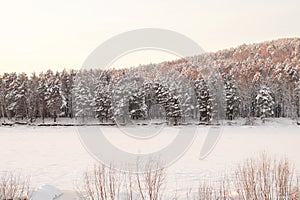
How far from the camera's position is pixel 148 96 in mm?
51500

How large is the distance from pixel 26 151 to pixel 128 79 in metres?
30.9

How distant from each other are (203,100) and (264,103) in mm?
8155

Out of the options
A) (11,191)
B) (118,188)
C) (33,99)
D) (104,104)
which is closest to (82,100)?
(104,104)

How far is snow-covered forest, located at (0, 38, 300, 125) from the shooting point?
160 feet

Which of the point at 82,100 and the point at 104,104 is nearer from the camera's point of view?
the point at 104,104

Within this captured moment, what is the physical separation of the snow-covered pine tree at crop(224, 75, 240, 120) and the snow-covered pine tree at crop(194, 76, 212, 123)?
314 cm

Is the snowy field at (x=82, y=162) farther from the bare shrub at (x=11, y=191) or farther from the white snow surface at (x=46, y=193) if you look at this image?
the bare shrub at (x=11, y=191)

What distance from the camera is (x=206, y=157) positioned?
821 inches

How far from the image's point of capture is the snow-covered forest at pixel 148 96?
48688mm

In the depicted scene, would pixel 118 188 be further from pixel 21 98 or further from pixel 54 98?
pixel 21 98

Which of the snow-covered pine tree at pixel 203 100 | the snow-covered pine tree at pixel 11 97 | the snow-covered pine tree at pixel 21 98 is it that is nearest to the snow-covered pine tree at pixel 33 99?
the snow-covered pine tree at pixel 21 98

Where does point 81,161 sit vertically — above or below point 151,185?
below

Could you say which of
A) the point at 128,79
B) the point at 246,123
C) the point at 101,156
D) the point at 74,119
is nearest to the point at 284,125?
the point at 246,123

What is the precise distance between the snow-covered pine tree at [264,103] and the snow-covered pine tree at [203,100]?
7.01 metres
